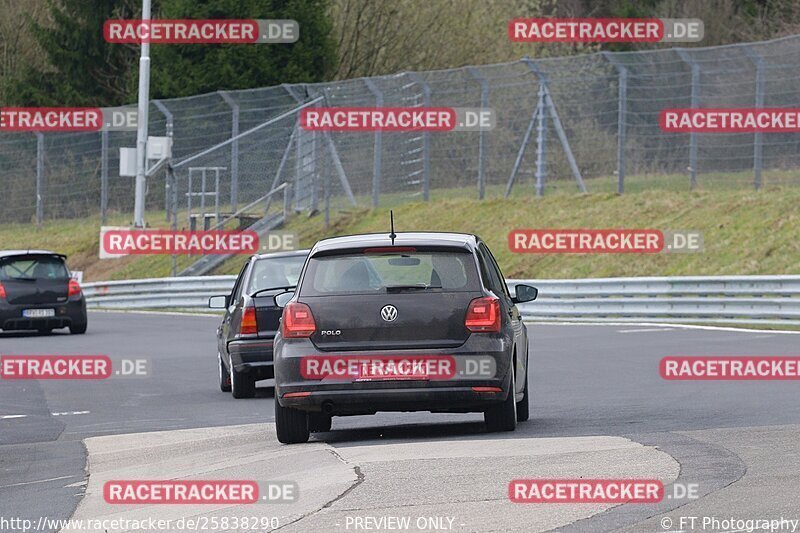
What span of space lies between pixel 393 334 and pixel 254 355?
5127 millimetres

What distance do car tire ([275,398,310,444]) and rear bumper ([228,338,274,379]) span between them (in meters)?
4.49

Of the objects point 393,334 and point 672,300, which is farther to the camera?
point 672,300

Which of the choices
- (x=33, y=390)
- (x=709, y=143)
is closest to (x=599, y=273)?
(x=709, y=143)

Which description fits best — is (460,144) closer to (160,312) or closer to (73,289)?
(160,312)

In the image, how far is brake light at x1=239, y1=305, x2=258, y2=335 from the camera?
16719mm

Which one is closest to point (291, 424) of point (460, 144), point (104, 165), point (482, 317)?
point (482, 317)

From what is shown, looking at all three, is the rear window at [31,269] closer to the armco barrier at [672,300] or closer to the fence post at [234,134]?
the armco barrier at [672,300]

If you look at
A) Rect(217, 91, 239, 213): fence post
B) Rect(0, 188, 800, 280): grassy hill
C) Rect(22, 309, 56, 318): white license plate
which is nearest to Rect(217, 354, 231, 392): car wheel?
Rect(22, 309, 56, 318): white license plate

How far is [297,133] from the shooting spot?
1564 inches

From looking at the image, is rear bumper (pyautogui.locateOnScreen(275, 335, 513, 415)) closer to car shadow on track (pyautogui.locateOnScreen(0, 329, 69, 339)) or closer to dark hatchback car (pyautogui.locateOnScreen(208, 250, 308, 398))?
dark hatchback car (pyautogui.locateOnScreen(208, 250, 308, 398))

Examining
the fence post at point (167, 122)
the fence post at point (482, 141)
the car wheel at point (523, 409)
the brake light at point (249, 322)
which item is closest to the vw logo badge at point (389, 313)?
the car wheel at point (523, 409)

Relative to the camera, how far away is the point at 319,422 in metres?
13.0

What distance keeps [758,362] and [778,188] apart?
48.1 ft

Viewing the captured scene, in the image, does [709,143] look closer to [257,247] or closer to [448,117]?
[448,117]
